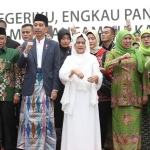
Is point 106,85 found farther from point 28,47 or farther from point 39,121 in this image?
point 28,47

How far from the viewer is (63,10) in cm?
891

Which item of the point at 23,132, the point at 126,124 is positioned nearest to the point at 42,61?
the point at 23,132

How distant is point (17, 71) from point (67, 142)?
1105mm

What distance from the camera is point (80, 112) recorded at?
19.6 feet

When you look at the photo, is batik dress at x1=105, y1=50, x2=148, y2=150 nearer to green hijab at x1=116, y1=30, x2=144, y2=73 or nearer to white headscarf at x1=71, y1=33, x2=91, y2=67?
green hijab at x1=116, y1=30, x2=144, y2=73

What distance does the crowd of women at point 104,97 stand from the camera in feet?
19.6

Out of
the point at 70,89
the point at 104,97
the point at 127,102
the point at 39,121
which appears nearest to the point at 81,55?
the point at 70,89

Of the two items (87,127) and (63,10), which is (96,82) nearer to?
(87,127)

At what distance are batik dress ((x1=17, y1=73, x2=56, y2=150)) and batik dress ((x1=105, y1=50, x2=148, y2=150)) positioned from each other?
2.81 ft

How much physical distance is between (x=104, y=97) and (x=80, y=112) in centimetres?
61

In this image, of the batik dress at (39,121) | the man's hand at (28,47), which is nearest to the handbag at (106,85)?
the batik dress at (39,121)

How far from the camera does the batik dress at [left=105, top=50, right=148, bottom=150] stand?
6191 millimetres

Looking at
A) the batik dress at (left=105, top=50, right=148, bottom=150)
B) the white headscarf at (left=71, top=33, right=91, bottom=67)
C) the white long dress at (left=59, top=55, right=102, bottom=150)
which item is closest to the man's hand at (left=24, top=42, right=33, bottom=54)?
the white long dress at (left=59, top=55, right=102, bottom=150)

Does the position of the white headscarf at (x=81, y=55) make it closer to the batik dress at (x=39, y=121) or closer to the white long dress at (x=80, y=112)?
the white long dress at (x=80, y=112)
